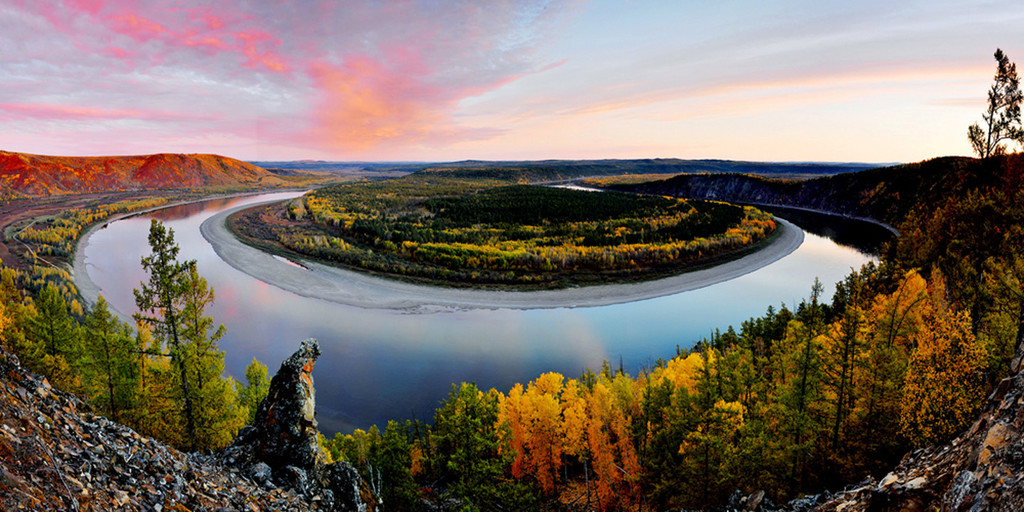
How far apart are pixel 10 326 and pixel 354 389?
747 inches

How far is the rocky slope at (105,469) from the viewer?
504cm

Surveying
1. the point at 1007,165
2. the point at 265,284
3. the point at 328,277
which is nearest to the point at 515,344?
the point at 328,277

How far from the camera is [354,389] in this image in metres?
32.4

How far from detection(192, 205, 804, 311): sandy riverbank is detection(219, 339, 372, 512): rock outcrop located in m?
37.8

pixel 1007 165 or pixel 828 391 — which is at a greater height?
pixel 1007 165

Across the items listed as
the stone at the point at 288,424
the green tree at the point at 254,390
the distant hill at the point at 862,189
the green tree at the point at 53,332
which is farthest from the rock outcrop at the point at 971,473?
the distant hill at the point at 862,189

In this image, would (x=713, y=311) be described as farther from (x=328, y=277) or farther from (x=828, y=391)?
(x=328, y=277)

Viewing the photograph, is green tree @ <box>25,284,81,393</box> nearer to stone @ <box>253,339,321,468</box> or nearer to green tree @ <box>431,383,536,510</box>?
stone @ <box>253,339,321,468</box>

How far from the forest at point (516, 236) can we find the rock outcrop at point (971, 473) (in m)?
47.7

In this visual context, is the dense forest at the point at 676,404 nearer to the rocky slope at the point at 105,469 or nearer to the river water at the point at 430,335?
the rocky slope at the point at 105,469

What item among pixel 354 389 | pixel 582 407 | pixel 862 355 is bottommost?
pixel 354 389

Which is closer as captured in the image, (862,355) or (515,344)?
(862,355)

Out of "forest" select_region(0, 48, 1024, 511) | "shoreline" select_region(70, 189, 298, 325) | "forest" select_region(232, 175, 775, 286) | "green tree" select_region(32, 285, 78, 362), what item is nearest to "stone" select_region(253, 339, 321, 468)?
"forest" select_region(0, 48, 1024, 511)

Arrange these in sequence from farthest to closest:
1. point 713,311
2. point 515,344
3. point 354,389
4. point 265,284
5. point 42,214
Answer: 1. point 42,214
2. point 265,284
3. point 713,311
4. point 515,344
5. point 354,389
